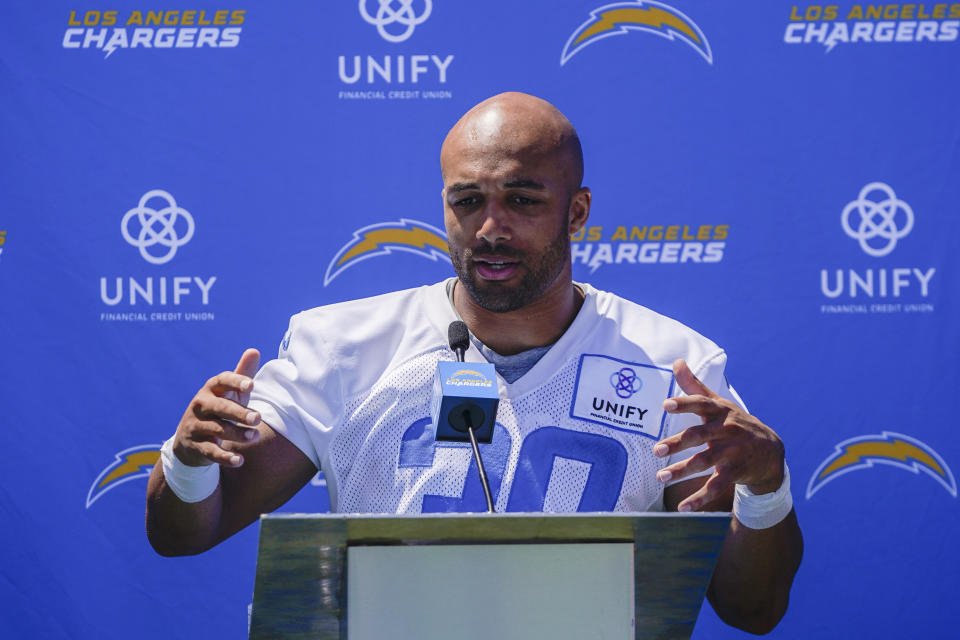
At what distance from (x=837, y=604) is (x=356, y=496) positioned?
4.86 ft

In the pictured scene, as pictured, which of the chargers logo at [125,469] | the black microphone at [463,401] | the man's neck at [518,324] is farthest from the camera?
the chargers logo at [125,469]

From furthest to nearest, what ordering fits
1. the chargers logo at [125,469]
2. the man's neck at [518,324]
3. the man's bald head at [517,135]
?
1. the chargers logo at [125,469]
2. the man's neck at [518,324]
3. the man's bald head at [517,135]

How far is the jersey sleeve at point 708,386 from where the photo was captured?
2240 millimetres

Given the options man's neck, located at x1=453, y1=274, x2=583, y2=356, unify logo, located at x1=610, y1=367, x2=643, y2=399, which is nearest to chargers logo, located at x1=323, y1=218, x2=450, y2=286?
man's neck, located at x1=453, y1=274, x2=583, y2=356

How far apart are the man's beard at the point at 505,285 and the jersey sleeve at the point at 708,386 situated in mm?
385

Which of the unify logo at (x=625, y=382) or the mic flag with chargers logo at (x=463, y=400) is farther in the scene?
the unify logo at (x=625, y=382)

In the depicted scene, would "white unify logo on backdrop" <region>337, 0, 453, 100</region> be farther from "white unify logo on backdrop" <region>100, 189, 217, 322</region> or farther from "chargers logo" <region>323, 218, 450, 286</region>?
"white unify logo on backdrop" <region>100, 189, 217, 322</region>

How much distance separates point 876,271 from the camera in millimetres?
2914

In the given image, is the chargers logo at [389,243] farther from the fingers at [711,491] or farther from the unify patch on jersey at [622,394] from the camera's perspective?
the fingers at [711,491]

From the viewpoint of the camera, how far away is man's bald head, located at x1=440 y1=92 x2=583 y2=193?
225 centimetres

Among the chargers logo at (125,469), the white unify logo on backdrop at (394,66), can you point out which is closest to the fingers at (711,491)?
the white unify logo on backdrop at (394,66)

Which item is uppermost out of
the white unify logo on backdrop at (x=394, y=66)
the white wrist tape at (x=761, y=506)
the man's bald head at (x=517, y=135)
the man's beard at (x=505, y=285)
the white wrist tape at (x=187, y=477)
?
the white unify logo on backdrop at (x=394, y=66)

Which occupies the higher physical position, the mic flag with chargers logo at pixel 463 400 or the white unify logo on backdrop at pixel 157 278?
the white unify logo on backdrop at pixel 157 278

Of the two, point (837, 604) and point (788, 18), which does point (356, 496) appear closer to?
point (837, 604)
